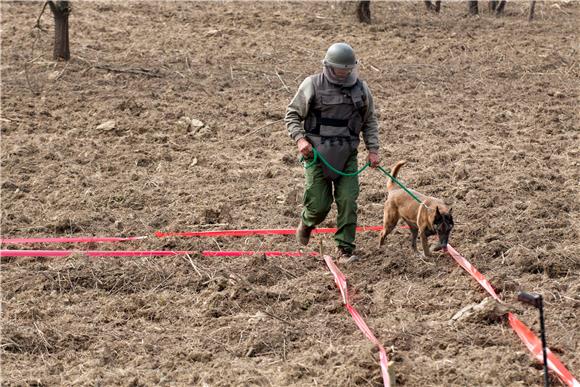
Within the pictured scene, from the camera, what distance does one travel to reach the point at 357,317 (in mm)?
6191

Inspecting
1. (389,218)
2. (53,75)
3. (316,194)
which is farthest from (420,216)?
(53,75)

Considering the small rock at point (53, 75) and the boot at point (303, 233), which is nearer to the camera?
the boot at point (303, 233)

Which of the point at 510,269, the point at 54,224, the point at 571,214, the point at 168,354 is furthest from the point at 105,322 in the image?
the point at 571,214

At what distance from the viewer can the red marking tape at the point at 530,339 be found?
514 cm

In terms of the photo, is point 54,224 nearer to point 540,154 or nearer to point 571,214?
point 571,214

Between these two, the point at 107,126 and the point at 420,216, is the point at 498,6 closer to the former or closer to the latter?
the point at 107,126

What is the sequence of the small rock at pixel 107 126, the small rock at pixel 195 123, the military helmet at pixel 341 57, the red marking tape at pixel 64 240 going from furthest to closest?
the small rock at pixel 195 123 < the small rock at pixel 107 126 < the red marking tape at pixel 64 240 < the military helmet at pixel 341 57

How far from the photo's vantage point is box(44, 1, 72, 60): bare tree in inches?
550

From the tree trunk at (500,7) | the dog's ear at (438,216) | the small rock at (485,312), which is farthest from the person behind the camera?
the tree trunk at (500,7)

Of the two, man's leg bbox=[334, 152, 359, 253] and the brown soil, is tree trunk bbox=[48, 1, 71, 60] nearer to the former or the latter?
the brown soil

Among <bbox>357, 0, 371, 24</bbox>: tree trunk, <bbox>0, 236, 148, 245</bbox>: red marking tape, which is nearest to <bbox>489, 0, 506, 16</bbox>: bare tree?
<bbox>357, 0, 371, 24</bbox>: tree trunk

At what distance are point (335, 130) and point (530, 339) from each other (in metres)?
2.46

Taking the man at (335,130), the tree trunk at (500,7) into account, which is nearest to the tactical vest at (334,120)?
the man at (335,130)

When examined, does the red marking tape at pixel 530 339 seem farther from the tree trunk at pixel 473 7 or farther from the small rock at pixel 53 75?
the tree trunk at pixel 473 7
